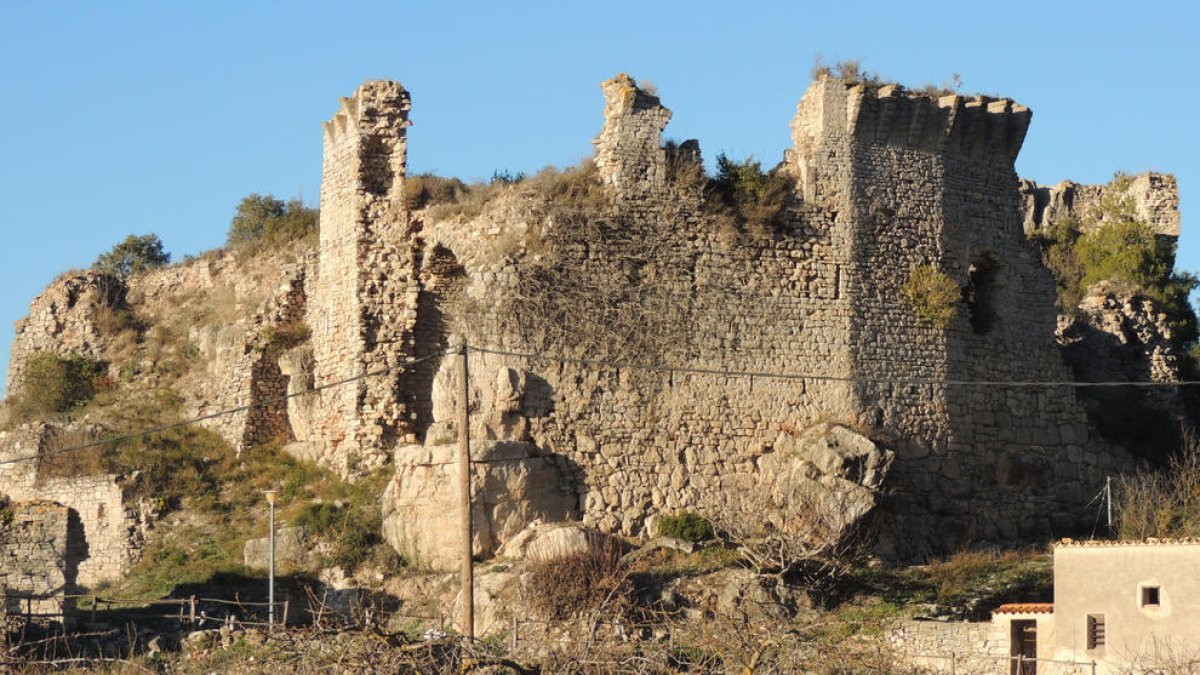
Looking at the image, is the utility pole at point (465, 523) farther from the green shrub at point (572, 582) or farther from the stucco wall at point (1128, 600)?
the stucco wall at point (1128, 600)

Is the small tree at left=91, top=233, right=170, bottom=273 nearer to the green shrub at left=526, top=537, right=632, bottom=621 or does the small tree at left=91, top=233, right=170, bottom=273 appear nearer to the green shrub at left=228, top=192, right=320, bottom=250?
the green shrub at left=228, top=192, right=320, bottom=250

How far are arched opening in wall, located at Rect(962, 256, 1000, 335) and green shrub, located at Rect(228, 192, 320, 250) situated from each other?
1096 cm

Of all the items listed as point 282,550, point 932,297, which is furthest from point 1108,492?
point 282,550

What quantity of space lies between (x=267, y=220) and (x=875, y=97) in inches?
550

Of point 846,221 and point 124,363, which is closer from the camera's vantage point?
point 846,221

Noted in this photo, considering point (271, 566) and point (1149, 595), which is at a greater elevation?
point (271, 566)

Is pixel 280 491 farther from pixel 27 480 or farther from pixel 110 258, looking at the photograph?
pixel 110 258

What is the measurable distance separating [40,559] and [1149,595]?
13468mm

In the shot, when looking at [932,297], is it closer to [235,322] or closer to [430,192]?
[430,192]

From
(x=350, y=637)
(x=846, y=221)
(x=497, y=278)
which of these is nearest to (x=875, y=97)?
(x=846, y=221)

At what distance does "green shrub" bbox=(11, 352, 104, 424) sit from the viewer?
36.5 metres

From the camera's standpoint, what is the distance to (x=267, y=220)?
135ft

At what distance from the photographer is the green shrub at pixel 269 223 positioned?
37.6 meters

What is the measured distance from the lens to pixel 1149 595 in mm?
24344
